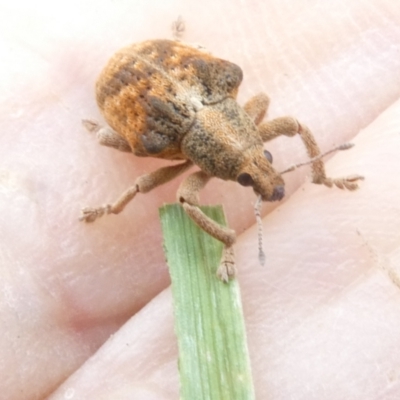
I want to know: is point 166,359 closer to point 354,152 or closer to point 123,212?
point 123,212

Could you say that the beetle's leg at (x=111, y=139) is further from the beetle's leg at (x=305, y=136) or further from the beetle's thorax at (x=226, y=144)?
the beetle's leg at (x=305, y=136)

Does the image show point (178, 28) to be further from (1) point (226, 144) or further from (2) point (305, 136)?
(2) point (305, 136)

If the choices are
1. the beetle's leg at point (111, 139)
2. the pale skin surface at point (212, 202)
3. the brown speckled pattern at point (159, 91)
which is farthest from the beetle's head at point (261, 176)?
the beetle's leg at point (111, 139)

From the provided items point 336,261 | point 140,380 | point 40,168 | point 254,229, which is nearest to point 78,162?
point 40,168

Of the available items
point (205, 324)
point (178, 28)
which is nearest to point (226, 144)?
point (205, 324)

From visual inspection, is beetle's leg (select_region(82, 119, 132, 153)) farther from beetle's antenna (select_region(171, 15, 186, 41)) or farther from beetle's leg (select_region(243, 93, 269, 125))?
beetle's antenna (select_region(171, 15, 186, 41))

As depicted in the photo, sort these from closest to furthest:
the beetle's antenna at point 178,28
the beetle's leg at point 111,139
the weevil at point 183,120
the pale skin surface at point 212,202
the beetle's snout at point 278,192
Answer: the pale skin surface at point 212,202 → the beetle's snout at point 278,192 → the weevil at point 183,120 → the beetle's leg at point 111,139 → the beetle's antenna at point 178,28
